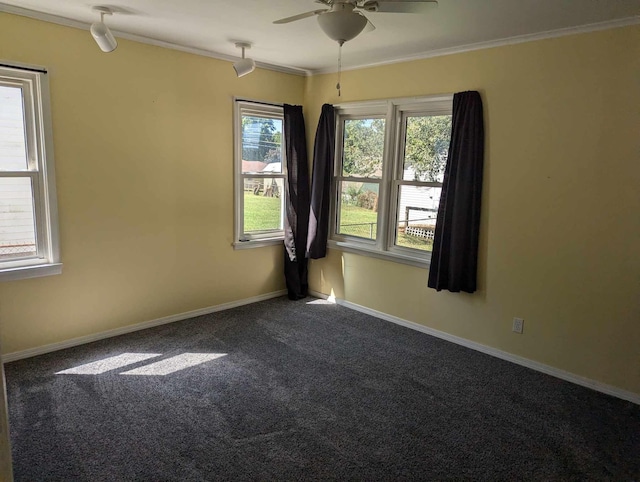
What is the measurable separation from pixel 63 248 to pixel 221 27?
2039mm

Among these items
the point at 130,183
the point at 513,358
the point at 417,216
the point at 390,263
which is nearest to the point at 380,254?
the point at 390,263

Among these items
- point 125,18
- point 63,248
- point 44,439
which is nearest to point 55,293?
point 63,248

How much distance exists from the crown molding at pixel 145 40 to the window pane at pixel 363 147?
0.84 metres

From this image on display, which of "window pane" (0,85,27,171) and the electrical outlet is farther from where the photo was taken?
the electrical outlet

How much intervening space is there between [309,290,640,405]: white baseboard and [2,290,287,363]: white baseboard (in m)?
1.03

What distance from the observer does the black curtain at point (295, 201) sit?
4.58 metres


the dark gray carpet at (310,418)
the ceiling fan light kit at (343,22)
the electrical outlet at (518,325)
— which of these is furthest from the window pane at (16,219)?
the electrical outlet at (518,325)

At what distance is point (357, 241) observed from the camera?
15.0 ft

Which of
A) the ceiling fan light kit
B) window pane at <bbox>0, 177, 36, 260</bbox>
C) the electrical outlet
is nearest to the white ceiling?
the ceiling fan light kit

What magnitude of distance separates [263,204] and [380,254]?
1.38 meters

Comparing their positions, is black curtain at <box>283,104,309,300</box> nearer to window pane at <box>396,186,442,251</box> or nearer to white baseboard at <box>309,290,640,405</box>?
white baseboard at <box>309,290,640,405</box>

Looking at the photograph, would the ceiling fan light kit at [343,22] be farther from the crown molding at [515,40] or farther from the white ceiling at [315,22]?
the crown molding at [515,40]

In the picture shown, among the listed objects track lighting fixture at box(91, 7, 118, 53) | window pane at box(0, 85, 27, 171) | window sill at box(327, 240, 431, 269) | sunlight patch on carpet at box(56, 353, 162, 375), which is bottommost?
sunlight patch on carpet at box(56, 353, 162, 375)

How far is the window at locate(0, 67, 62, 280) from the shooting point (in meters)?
3.05
